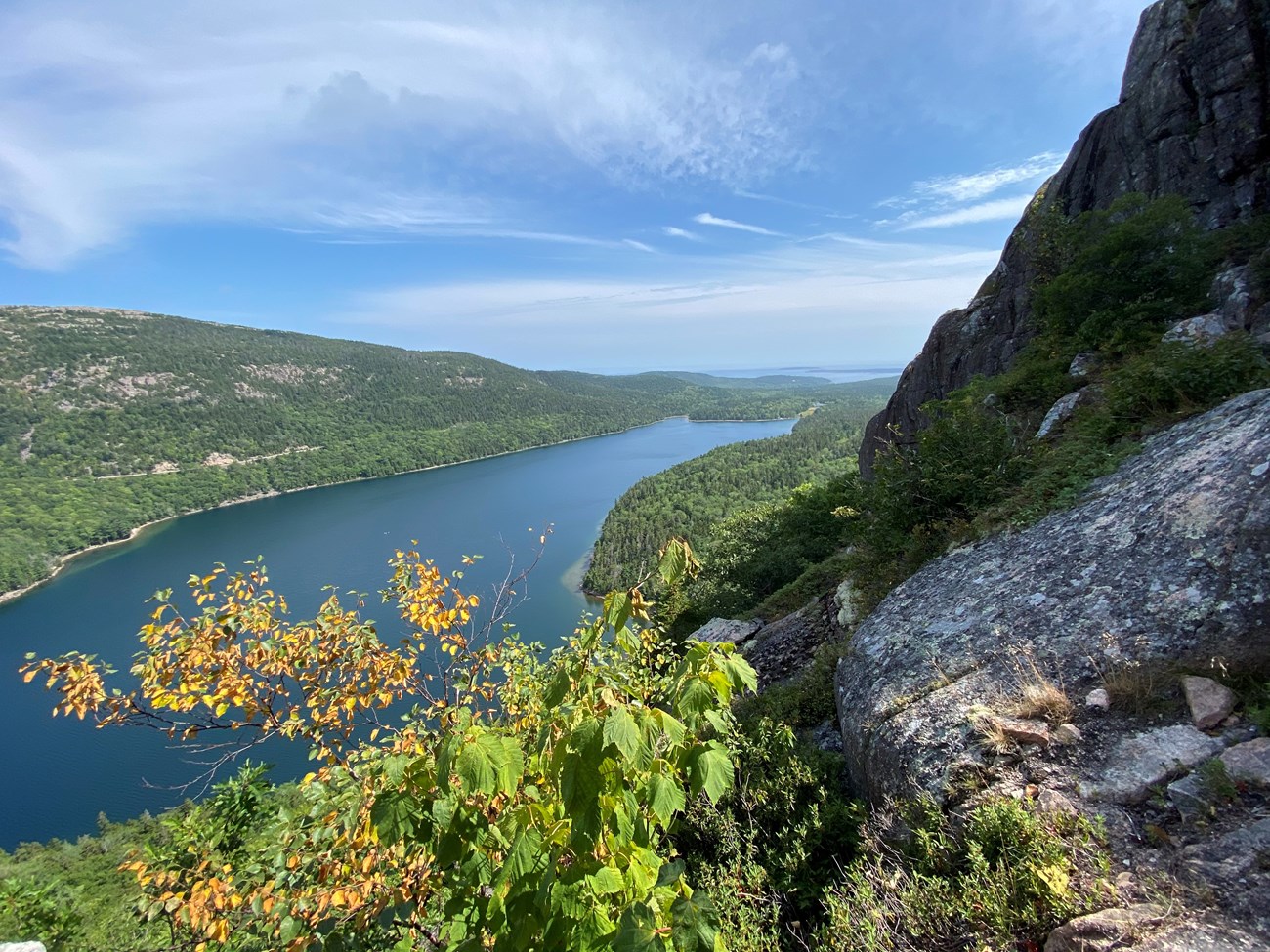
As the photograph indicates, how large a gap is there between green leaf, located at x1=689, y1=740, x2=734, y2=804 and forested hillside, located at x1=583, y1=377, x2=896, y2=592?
5052cm

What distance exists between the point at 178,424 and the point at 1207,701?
7362 inches

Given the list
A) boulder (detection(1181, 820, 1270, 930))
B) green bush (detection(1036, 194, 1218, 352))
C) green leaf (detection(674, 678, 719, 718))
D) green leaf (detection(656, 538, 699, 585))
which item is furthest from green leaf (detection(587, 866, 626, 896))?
green bush (detection(1036, 194, 1218, 352))

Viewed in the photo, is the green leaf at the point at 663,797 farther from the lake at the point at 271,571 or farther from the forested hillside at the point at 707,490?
the forested hillside at the point at 707,490

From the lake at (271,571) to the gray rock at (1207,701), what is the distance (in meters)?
4.44

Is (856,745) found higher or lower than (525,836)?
lower

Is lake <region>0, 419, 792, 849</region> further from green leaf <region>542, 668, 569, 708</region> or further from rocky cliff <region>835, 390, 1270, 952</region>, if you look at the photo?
rocky cliff <region>835, 390, 1270, 952</region>

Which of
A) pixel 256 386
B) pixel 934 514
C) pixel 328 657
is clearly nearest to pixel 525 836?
pixel 328 657

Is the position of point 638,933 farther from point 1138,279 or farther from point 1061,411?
point 1138,279

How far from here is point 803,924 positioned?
373 cm

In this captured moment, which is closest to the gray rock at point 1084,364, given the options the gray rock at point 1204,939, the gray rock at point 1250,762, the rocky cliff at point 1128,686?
the rocky cliff at point 1128,686

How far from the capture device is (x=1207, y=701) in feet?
10.8

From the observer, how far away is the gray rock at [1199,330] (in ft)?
24.2

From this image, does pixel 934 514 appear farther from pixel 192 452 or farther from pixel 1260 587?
pixel 192 452

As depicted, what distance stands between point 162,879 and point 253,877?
0.83 metres
